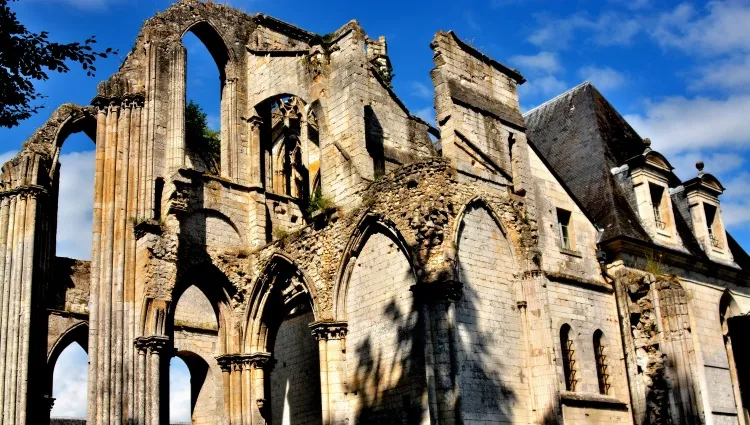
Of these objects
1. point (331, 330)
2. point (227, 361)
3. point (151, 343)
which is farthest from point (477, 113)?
point (151, 343)

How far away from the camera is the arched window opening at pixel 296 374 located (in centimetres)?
1877

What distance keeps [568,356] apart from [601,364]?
3.54 ft

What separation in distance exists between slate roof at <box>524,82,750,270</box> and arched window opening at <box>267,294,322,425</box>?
6129mm

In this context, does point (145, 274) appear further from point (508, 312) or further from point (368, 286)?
point (508, 312)

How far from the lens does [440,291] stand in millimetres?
13953

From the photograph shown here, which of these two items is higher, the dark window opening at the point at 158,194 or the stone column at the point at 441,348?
the dark window opening at the point at 158,194

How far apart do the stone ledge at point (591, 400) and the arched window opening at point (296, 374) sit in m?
5.15

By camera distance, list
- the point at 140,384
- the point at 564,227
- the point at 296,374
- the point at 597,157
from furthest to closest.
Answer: the point at 597,157, the point at 296,374, the point at 564,227, the point at 140,384

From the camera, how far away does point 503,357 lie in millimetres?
14797

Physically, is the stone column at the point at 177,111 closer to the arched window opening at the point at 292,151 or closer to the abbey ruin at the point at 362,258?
the abbey ruin at the point at 362,258

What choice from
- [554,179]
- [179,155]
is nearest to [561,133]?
[554,179]

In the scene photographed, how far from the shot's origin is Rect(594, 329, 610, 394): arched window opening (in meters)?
17.3

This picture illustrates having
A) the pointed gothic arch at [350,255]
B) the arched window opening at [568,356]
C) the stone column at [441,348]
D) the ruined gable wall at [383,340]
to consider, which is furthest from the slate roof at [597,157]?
the stone column at [441,348]

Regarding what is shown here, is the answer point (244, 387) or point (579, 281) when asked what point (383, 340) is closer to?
point (244, 387)
